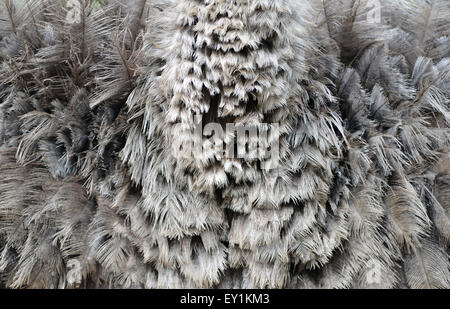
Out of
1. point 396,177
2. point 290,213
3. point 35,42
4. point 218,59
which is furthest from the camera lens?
point 35,42

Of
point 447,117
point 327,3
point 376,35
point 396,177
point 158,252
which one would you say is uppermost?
point 327,3

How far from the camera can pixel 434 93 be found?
5.37 ft

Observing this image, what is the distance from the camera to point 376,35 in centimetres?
161

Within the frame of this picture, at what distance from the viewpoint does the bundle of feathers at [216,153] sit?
138cm

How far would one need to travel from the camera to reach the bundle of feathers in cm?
138

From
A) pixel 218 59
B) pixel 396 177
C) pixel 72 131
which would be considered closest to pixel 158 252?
pixel 72 131

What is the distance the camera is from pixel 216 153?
1388 mm

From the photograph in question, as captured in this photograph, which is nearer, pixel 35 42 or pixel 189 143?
pixel 189 143

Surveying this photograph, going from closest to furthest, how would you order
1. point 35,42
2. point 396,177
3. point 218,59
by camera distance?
point 218,59
point 396,177
point 35,42

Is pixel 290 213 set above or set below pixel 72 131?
below

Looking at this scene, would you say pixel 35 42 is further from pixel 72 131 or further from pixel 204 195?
pixel 204 195

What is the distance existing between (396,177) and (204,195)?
2.15 ft

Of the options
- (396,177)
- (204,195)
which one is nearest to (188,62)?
(204,195)

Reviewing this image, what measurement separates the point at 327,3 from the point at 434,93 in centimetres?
50
